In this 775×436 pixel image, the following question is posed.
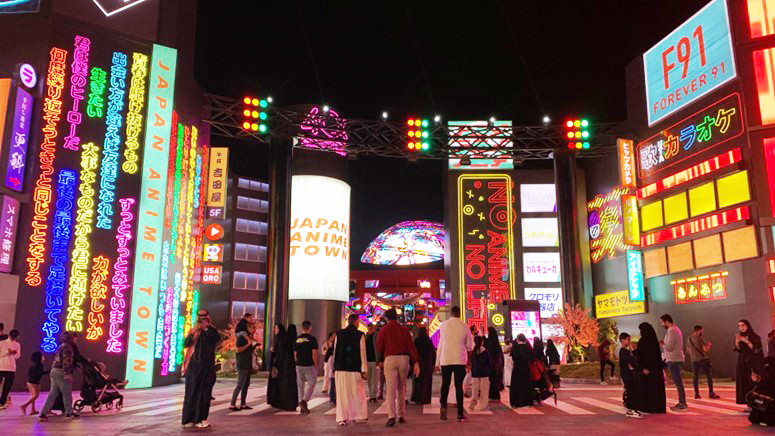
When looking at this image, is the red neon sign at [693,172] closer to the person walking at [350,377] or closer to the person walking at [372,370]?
the person walking at [372,370]

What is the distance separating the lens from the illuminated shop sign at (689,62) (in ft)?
74.5

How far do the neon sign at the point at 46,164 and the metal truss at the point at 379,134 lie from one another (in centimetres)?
680

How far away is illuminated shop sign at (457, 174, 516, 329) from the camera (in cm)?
3882

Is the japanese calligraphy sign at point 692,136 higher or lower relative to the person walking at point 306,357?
higher

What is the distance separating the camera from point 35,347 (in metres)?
16.4

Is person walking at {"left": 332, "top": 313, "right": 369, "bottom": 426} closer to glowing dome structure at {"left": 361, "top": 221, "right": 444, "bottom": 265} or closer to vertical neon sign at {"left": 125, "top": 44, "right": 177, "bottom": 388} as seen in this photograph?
vertical neon sign at {"left": 125, "top": 44, "right": 177, "bottom": 388}

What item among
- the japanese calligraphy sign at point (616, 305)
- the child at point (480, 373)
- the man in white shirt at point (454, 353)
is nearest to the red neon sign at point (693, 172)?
the japanese calligraphy sign at point (616, 305)

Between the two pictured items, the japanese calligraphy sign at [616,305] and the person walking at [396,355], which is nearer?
the person walking at [396,355]

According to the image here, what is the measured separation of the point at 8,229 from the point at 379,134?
1584 centimetres

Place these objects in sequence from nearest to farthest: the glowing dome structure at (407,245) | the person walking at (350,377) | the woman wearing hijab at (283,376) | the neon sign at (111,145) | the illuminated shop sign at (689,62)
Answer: the person walking at (350,377)
the woman wearing hijab at (283,376)
the neon sign at (111,145)
the illuminated shop sign at (689,62)
the glowing dome structure at (407,245)

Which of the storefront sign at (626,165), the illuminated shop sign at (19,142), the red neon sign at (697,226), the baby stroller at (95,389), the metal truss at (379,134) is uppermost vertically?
the metal truss at (379,134)

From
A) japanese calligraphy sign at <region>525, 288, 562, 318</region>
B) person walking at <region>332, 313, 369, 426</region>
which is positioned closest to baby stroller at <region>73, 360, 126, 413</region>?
person walking at <region>332, 313, 369, 426</region>

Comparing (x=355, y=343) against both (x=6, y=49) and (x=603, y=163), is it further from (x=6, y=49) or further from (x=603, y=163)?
(x=603, y=163)

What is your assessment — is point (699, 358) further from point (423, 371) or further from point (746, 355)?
point (423, 371)
